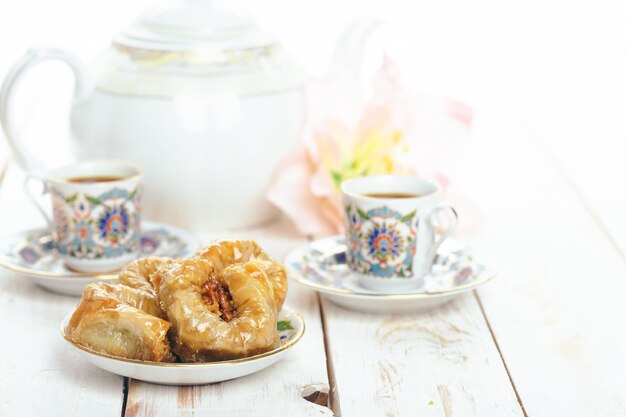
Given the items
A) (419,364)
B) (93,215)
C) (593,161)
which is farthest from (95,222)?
(593,161)

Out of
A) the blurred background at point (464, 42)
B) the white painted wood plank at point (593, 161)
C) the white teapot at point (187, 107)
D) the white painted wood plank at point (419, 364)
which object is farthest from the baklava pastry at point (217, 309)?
the blurred background at point (464, 42)

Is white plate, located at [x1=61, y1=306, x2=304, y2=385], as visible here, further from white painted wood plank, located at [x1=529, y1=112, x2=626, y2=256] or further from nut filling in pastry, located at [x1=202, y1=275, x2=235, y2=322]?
white painted wood plank, located at [x1=529, y1=112, x2=626, y2=256]

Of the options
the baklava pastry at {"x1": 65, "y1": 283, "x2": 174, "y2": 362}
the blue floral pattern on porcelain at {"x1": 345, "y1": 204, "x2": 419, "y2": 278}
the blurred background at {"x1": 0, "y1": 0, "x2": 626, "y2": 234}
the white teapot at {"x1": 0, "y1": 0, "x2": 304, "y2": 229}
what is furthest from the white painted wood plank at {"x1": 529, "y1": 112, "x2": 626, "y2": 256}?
the baklava pastry at {"x1": 65, "y1": 283, "x2": 174, "y2": 362}

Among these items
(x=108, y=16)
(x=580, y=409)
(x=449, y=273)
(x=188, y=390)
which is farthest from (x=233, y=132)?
(x=108, y=16)

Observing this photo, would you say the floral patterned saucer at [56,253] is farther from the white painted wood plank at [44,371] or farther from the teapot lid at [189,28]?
the teapot lid at [189,28]

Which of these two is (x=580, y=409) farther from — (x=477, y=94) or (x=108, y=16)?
(x=108, y=16)
